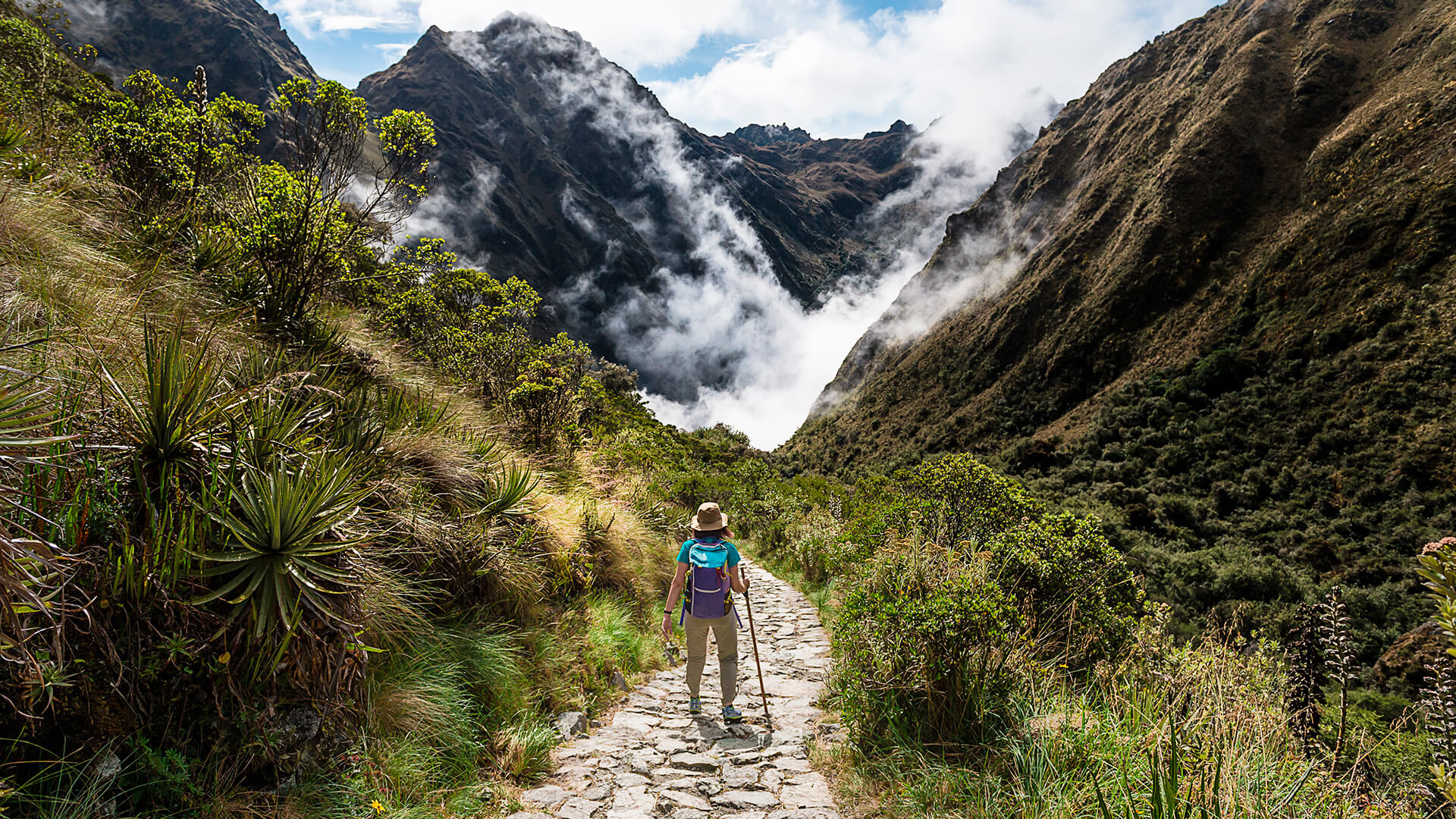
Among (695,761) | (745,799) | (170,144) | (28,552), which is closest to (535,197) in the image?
(170,144)

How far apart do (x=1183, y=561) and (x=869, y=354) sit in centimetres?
7877

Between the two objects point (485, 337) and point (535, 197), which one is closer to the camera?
point (485, 337)

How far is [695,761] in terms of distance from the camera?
13.7 ft

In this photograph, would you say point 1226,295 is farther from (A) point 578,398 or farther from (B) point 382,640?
(B) point 382,640

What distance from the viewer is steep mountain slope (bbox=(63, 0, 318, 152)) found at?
100m

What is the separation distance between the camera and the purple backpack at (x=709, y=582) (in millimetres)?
5102

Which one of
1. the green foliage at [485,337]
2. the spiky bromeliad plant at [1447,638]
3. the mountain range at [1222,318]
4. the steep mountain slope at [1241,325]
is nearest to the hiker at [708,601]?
the spiky bromeliad plant at [1447,638]

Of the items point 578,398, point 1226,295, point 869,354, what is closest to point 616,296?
point 869,354

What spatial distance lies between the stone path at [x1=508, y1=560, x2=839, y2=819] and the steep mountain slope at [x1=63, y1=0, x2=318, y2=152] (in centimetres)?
12301

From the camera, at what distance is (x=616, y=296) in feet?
527

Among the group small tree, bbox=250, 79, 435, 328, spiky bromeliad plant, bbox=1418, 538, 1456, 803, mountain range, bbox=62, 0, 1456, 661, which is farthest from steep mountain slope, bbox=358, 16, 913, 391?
spiky bromeliad plant, bbox=1418, 538, 1456, 803

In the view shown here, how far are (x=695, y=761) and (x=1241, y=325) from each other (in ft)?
228

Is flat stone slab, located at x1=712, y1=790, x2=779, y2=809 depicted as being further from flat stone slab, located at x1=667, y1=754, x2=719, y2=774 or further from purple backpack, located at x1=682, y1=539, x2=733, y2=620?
purple backpack, located at x1=682, y1=539, x2=733, y2=620

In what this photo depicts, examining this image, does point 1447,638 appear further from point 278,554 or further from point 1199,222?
point 1199,222
